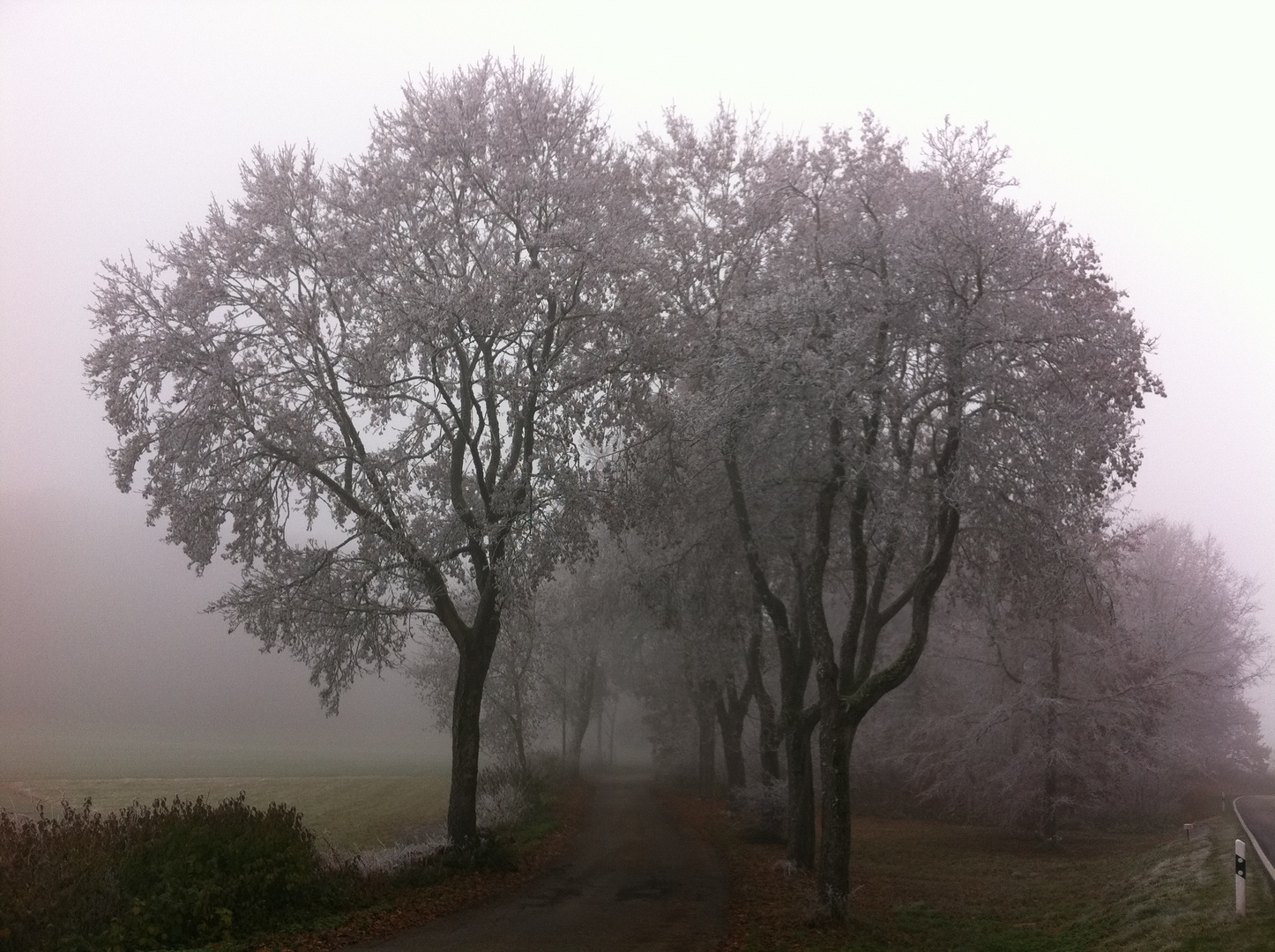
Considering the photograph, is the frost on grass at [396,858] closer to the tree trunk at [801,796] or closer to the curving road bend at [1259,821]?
the tree trunk at [801,796]

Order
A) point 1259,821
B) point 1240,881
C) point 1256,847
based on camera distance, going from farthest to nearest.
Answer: point 1259,821
point 1256,847
point 1240,881

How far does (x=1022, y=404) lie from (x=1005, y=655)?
19.4 m

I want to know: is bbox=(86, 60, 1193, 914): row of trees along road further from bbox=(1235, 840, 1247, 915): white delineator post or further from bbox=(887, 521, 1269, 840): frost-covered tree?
bbox=(887, 521, 1269, 840): frost-covered tree

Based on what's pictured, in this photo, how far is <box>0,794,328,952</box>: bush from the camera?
30.5ft

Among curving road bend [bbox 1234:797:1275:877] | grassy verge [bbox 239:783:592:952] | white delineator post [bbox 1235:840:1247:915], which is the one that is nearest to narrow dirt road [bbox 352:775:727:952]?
grassy verge [bbox 239:783:592:952]

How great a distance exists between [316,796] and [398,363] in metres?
31.7

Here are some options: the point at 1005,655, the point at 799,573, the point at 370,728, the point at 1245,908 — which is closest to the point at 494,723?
the point at 1005,655

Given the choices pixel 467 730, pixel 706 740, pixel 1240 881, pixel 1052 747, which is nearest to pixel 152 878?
pixel 467 730

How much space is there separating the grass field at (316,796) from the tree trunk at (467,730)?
658 centimetres

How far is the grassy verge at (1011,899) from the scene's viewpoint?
40.5ft

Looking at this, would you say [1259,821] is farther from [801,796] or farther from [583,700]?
[583,700]

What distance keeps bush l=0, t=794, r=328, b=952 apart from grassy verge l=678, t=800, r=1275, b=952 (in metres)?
6.56

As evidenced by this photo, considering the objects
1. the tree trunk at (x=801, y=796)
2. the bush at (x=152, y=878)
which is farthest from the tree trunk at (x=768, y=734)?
the bush at (x=152, y=878)

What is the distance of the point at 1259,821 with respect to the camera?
28078 mm
